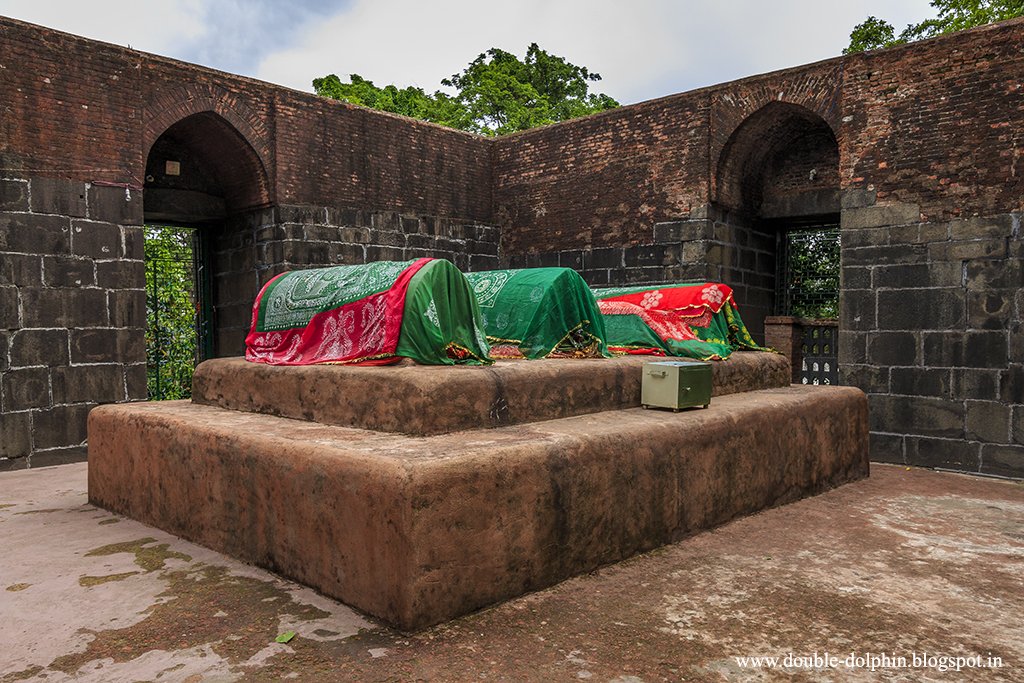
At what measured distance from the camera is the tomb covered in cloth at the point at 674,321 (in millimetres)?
5153

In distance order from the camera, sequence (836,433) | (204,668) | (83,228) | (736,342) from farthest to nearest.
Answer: (83,228), (736,342), (836,433), (204,668)

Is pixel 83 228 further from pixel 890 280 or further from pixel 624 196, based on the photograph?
pixel 890 280

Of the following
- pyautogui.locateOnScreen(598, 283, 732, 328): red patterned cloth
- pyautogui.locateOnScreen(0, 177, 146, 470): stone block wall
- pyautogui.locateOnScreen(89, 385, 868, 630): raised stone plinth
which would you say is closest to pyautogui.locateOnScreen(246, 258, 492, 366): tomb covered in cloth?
pyautogui.locateOnScreen(89, 385, 868, 630): raised stone plinth

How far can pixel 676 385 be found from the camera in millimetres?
3852

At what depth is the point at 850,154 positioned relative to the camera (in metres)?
6.75

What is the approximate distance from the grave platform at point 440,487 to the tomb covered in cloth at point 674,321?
2.77ft

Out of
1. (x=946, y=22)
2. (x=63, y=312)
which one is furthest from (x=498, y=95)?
(x=63, y=312)

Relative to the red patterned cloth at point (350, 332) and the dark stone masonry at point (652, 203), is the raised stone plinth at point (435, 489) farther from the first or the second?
the dark stone masonry at point (652, 203)

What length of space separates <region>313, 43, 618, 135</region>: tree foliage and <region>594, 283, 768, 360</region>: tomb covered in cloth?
15.3 metres

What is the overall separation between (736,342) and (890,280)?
6.02 ft

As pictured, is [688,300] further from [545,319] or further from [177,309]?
[177,309]

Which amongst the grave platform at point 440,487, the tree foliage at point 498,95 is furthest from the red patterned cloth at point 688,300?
the tree foliage at point 498,95

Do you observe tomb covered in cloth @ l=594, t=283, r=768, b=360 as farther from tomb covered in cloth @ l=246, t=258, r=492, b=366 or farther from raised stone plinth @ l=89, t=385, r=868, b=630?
tomb covered in cloth @ l=246, t=258, r=492, b=366

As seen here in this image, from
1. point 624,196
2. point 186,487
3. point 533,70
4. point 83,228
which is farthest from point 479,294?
point 533,70
